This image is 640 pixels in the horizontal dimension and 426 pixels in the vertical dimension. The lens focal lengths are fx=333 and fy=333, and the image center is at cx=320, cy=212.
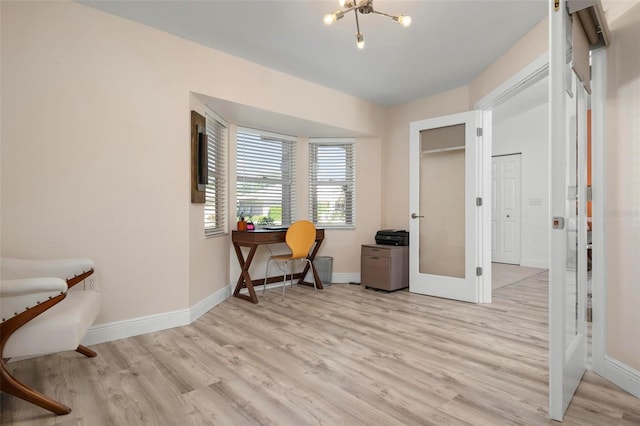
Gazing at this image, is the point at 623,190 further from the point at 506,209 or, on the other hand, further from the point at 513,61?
the point at 506,209

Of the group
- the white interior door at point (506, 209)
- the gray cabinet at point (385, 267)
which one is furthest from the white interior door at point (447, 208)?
the white interior door at point (506, 209)

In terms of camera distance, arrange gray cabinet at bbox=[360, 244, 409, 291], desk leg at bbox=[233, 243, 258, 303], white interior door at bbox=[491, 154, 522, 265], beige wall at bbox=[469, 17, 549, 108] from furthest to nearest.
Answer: white interior door at bbox=[491, 154, 522, 265] < gray cabinet at bbox=[360, 244, 409, 291] < desk leg at bbox=[233, 243, 258, 303] < beige wall at bbox=[469, 17, 549, 108]

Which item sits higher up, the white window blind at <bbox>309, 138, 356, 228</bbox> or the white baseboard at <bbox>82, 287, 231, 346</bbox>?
the white window blind at <bbox>309, 138, 356, 228</bbox>

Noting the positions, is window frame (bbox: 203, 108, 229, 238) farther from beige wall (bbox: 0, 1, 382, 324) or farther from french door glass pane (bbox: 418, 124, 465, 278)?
french door glass pane (bbox: 418, 124, 465, 278)

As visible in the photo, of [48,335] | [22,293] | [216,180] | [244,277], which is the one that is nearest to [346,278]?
[244,277]

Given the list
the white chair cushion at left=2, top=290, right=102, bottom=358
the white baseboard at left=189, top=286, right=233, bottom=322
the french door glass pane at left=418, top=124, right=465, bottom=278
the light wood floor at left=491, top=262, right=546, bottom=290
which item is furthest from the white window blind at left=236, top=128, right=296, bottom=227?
the light wood floor at left=491, top=262, right=546, bottom=290

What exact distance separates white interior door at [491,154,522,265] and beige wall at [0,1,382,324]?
5.42m

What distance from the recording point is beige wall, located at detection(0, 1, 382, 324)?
89.6 inches

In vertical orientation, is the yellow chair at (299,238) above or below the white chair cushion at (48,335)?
above

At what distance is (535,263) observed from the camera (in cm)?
602

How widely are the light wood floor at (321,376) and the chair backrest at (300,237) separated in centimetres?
86

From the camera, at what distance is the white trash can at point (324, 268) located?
4551mm

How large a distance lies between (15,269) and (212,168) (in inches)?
76.3

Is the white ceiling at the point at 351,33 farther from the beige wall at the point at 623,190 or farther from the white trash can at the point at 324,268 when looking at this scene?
the white trash can at the point at 324,268
